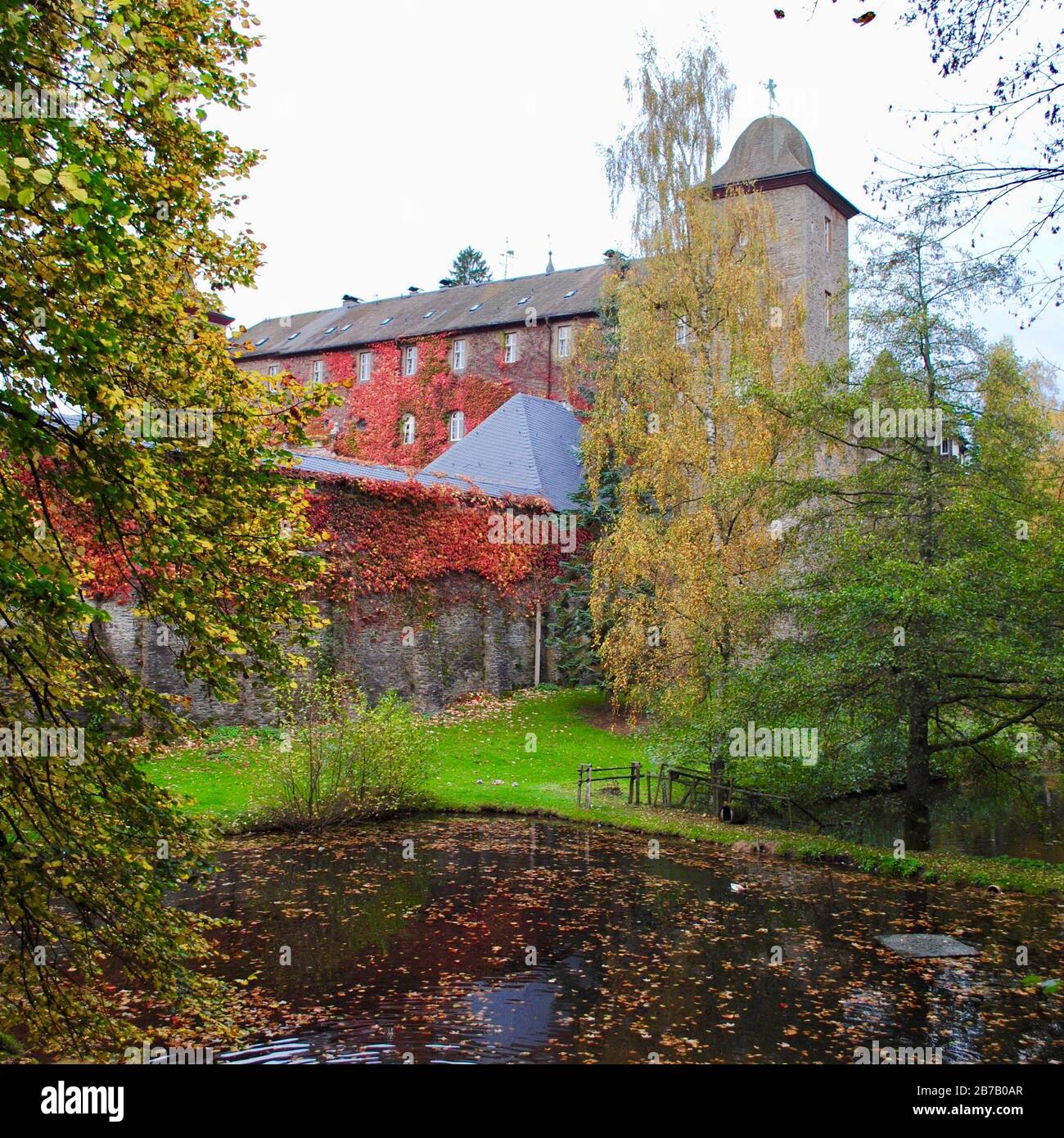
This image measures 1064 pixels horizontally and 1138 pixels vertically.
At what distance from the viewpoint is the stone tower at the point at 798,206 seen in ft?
105

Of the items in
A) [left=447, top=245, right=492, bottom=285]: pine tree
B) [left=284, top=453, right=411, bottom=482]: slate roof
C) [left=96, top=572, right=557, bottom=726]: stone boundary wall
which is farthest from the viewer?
[left=447, top=245, right=492, bottom=285]: pine tree

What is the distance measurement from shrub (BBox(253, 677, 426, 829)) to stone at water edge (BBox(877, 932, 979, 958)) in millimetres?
8809

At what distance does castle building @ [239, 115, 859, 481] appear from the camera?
32.5 m

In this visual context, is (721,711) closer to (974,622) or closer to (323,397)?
(974,622)

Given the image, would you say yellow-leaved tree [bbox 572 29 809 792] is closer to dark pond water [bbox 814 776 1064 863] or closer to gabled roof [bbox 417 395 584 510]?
dark pond water [bbox 814 776 1064 863]

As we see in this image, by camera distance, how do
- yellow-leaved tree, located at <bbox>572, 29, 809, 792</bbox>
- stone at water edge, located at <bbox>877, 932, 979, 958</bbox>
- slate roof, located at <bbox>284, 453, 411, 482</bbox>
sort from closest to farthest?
stone at water edge, located at <bbox>877, 932, 979, 958</bbox>, yellow-leaved tree, located at <bbox>572, 29, 809, 792</bbox>, slate roof, located at <bbox>284, 453, 411, 482</bbox>

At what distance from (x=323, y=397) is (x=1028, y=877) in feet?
37.9

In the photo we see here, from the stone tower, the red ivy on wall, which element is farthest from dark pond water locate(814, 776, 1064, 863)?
the red ivy on wall

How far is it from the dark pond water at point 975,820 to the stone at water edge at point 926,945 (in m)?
5.40

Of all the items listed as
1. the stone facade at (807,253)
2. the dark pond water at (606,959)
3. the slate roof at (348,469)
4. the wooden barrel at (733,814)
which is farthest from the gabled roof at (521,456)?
the dark pond water at (606,959)

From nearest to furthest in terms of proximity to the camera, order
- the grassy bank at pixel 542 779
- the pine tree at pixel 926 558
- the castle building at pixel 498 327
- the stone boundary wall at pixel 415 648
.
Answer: the pine tree at pixel 926 558 → the grassy bank at pixel 542 779 → the stone boundary wall at pixel 415 648 → the castle building at pixel 498 327

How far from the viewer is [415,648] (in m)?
26.5

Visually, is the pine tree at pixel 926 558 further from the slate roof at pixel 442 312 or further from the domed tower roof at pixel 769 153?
the slate roof at pixel 442 312

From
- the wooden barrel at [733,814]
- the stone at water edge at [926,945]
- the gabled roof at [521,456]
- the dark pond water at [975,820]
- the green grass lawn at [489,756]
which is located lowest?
the dark pond water at [975,820]
